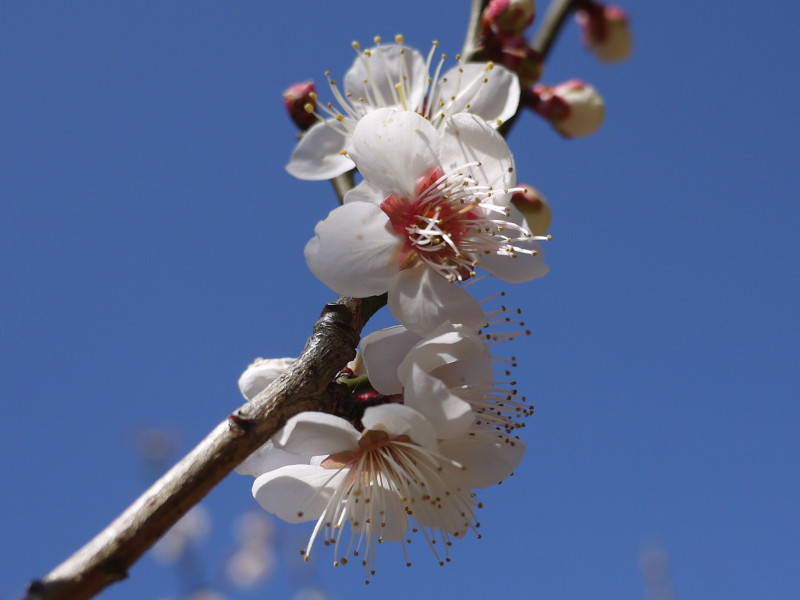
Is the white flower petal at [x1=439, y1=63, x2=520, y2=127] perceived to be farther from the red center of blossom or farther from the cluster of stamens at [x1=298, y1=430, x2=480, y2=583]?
the cluster of stamens at [x1=298, y1=430, x2=480, y2=583]

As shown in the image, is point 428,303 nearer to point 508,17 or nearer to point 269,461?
point 269,461

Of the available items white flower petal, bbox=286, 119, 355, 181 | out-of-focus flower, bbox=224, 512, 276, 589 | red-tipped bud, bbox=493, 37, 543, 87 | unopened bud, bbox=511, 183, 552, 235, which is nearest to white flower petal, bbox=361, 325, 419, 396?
white flower petal, bbox=286, 119, 355, 181

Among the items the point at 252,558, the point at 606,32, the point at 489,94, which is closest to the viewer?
the point at 489,94

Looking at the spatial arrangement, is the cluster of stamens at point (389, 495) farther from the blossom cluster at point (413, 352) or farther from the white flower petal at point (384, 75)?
the white flower petal at point (384, 75)

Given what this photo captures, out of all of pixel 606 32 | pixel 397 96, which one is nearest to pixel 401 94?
pixel 397 96

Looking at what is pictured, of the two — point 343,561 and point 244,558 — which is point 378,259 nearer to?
point 343,561

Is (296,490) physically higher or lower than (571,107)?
lower
